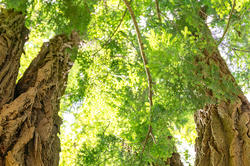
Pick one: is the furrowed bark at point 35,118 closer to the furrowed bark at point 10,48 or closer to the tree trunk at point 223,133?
the furrowed bark at point 10,48

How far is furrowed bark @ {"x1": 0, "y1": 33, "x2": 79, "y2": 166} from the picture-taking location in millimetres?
2033

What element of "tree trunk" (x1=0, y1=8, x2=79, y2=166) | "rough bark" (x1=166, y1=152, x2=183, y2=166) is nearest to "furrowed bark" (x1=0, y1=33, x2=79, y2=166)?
"tree trunk" (x1=0, y1=8, x2=79, y2=166)

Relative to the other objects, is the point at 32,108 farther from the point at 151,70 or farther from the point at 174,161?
the point at 174,161

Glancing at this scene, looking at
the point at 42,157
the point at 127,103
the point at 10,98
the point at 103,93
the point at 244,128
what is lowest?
the point at 42,157

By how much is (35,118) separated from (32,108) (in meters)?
0.14

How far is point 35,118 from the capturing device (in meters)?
2.56

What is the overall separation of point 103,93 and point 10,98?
99.0 inches

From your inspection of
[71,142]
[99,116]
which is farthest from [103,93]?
[71,142]

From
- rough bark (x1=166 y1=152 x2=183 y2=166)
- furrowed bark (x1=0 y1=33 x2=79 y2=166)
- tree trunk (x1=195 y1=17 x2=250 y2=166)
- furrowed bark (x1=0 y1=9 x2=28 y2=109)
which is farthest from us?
rough bark (x1=166 y1=152 x2=183 y2=166)

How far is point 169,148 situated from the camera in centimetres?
288

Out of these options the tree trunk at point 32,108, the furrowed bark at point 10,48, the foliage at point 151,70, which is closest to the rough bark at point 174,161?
the foliage at point 151,70

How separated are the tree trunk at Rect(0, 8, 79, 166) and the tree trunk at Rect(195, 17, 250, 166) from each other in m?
1.80

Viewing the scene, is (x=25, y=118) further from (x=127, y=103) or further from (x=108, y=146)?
(x=127, y=103)

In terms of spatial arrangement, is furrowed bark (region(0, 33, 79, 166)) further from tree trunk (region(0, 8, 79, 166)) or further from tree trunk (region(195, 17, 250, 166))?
tree trunk (region(195, 17, 250, 166))
